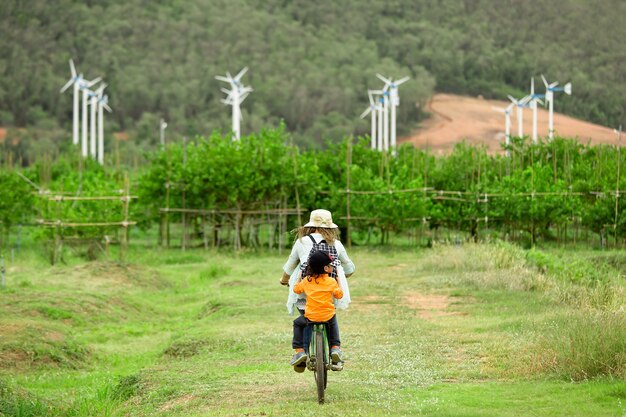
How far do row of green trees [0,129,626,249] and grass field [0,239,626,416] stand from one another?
8.53 meters

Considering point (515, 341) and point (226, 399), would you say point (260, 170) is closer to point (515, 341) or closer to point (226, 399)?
point (515, 341)

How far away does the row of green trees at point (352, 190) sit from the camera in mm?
35031

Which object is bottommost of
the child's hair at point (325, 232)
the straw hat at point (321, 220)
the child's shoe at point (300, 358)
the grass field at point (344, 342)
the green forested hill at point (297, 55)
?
the grass field at point (344, 342)

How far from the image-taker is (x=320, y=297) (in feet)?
34.1

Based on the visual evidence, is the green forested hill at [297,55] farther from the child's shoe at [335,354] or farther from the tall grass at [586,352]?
the child's shoe at [335,354]

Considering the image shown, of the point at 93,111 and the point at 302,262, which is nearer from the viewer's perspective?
the point at 302,262

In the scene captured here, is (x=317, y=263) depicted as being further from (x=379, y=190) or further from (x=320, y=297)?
(x=379, y=190)

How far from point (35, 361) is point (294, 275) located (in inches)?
218

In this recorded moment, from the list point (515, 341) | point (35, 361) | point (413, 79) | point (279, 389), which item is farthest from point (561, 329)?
point (413, 79)

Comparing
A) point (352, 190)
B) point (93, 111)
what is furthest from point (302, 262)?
point (93, 111)

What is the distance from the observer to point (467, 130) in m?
94.1

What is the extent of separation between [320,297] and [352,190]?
2607 cm

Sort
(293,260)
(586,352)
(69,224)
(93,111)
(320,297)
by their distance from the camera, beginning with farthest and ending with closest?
(93,111), (69,224), (586,352), (293,260), (320,297)

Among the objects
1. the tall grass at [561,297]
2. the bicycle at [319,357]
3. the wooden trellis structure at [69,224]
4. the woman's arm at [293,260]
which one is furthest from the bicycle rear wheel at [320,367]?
the wooden trellis structure at [69,224]
